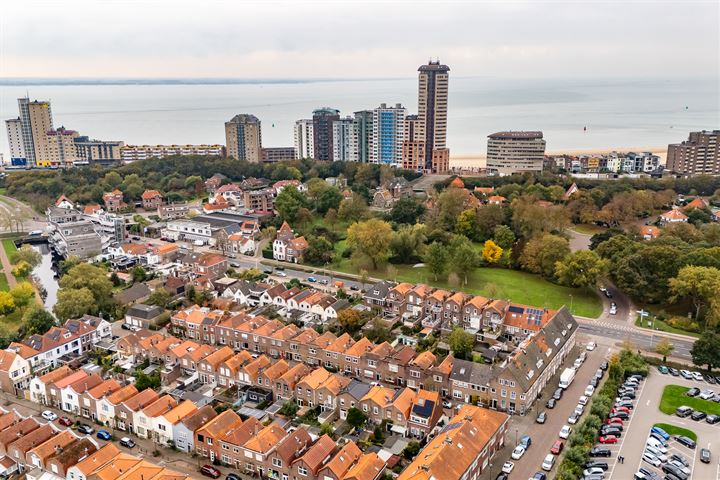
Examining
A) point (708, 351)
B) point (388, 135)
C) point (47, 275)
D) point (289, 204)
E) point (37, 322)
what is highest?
point (388, 135)

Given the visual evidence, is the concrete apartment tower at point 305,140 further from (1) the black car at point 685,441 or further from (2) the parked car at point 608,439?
(1) the black car at point 685,441

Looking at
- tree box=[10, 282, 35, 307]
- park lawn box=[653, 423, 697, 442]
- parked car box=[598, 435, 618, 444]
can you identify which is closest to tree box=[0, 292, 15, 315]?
tree box=[10, 282, 35, 307]

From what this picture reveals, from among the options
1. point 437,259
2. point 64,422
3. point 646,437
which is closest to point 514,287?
point 437,259

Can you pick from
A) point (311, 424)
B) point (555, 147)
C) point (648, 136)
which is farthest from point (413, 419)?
point (648, 136)

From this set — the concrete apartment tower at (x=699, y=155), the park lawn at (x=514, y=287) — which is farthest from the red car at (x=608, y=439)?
the concrete apartment tower at (x=699, y=155)

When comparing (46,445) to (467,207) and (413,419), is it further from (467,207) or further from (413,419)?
(467,207)

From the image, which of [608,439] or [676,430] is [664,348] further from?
[608,439]
